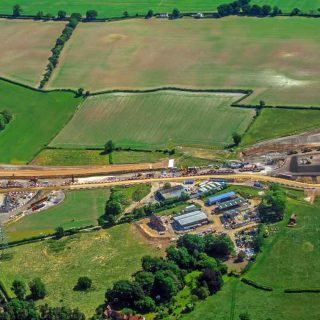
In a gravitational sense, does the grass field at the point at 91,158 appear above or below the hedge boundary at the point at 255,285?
above

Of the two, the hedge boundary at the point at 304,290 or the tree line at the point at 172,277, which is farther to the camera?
the hedge boundary at the point at 304,290

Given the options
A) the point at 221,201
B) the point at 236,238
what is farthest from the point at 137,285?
the point at 221,201

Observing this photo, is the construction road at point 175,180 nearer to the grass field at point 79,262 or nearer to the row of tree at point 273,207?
the row of tree at point 273,207

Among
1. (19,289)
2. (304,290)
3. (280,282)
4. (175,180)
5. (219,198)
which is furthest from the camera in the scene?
(175,180)

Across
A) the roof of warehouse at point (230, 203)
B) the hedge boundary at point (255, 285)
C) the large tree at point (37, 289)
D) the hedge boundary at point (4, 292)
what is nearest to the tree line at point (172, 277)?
the hedge boundary at point (255, 285)

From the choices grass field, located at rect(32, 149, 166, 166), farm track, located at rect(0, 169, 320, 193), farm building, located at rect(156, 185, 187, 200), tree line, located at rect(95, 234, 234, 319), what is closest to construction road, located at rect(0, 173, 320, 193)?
farm track, located at rect(0, 169, 320, 193)

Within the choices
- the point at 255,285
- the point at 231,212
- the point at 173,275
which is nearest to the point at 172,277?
the point at 173,275

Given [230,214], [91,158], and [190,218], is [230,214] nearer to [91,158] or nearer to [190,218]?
[190,218]
